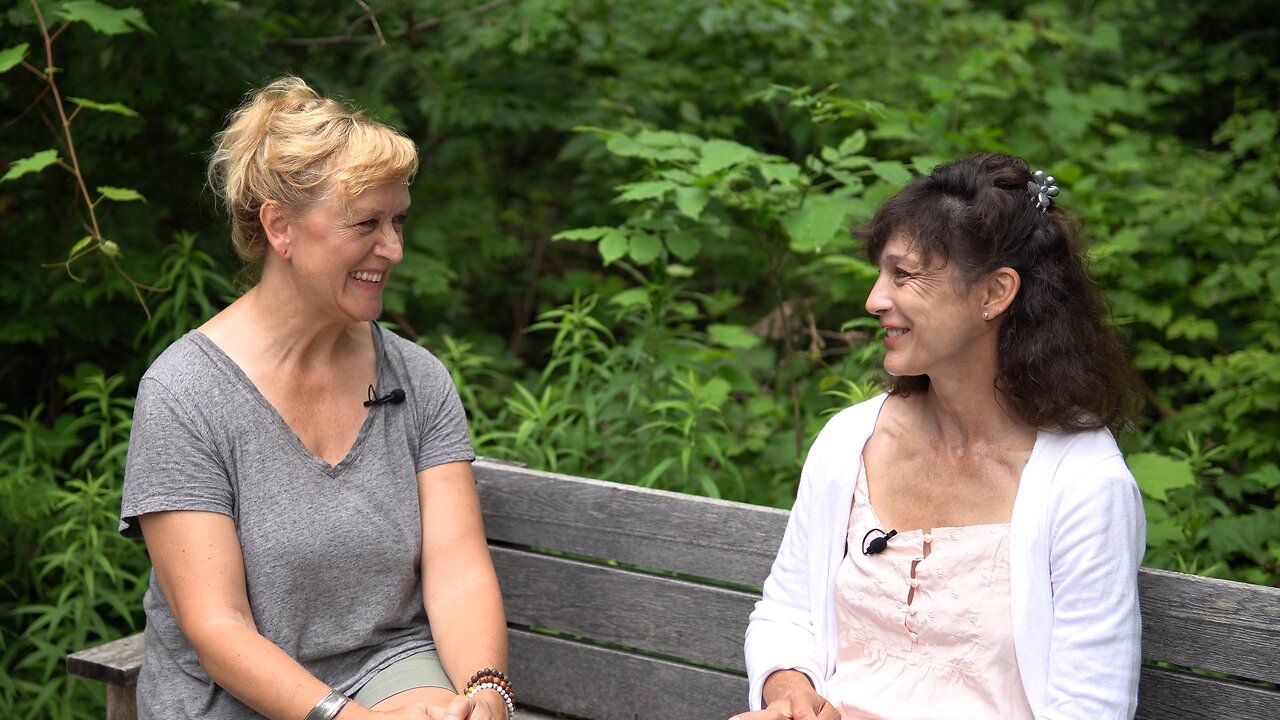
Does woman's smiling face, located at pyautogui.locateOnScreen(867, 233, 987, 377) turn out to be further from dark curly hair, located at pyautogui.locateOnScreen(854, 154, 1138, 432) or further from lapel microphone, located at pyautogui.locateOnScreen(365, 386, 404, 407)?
lapel microphone, located at pyautogui.locateOnScreen(365, 386, 404, 407)

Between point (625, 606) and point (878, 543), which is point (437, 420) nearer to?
point (625, 606)

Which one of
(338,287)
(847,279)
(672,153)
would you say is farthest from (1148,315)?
(338,287)

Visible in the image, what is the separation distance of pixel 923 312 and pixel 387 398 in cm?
107

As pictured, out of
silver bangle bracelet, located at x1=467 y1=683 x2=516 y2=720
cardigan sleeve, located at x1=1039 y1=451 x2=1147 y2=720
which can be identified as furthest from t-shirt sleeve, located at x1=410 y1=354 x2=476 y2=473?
cardigan sleeve, located at x1=1039 y1=451 x2=1147 y2=720

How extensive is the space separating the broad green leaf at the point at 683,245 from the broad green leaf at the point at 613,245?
127mm

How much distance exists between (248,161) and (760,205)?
4.92 feet

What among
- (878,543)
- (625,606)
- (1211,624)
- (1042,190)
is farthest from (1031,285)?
(625,606)

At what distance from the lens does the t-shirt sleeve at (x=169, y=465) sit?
6.87ft

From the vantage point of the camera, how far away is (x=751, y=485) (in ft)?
10.7

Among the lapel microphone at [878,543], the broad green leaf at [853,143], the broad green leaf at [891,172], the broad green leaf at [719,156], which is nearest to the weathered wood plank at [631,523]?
the lapel microphone at [878,543]

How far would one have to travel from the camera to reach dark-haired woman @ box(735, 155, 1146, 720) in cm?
193

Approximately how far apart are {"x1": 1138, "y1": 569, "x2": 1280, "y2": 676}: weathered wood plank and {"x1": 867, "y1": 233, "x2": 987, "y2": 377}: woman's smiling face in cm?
51

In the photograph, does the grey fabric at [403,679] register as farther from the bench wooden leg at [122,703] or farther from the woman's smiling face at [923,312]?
the woman's smiling face at [923,312]

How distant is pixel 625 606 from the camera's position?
257 cm
